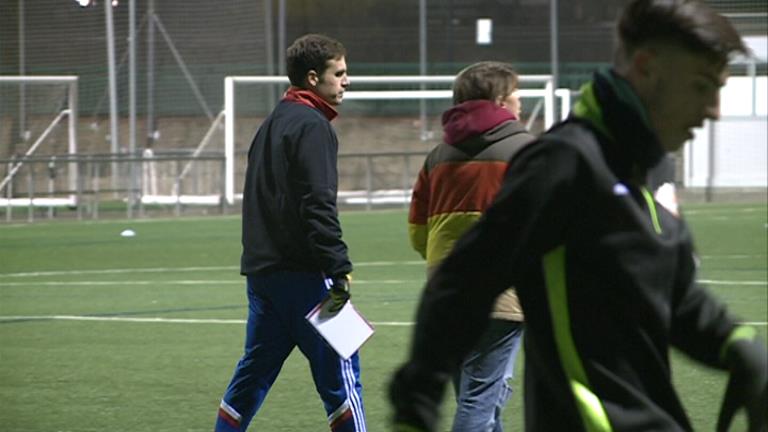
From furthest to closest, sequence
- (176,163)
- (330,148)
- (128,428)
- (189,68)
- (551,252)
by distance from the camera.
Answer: (189,68), (176,163), (128,428), (330,148), (551,252)

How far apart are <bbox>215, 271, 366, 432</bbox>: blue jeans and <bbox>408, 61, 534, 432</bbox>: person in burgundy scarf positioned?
0.50 meters

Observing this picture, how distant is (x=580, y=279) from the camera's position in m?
3.08

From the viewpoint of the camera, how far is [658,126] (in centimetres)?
315

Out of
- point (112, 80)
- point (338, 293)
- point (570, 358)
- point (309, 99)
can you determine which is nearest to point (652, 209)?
point (570, 358)

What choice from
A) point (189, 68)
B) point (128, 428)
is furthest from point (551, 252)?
point (189, 68)

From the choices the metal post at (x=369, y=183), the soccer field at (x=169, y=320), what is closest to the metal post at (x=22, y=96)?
the soccer field at (x=169, y=320)

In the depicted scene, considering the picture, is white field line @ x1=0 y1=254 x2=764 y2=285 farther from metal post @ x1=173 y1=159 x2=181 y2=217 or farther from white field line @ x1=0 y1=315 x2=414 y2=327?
metal post @ x1=173 y1=159 x2=181 y2=217

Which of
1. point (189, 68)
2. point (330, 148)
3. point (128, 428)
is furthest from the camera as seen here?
point (189, 68)

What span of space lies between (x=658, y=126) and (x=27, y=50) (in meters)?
28.6

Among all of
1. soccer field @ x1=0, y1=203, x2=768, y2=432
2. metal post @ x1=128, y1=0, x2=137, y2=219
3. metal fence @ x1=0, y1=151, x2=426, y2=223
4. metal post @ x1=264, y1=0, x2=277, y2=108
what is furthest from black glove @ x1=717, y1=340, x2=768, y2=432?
metal post @ x1=264, y1=0, x2=277, y2=108

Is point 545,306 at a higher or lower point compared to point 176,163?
higher

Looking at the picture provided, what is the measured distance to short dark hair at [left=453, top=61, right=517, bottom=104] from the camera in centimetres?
672

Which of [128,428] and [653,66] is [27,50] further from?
[653,66]

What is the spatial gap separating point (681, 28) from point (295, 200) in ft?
13.4
